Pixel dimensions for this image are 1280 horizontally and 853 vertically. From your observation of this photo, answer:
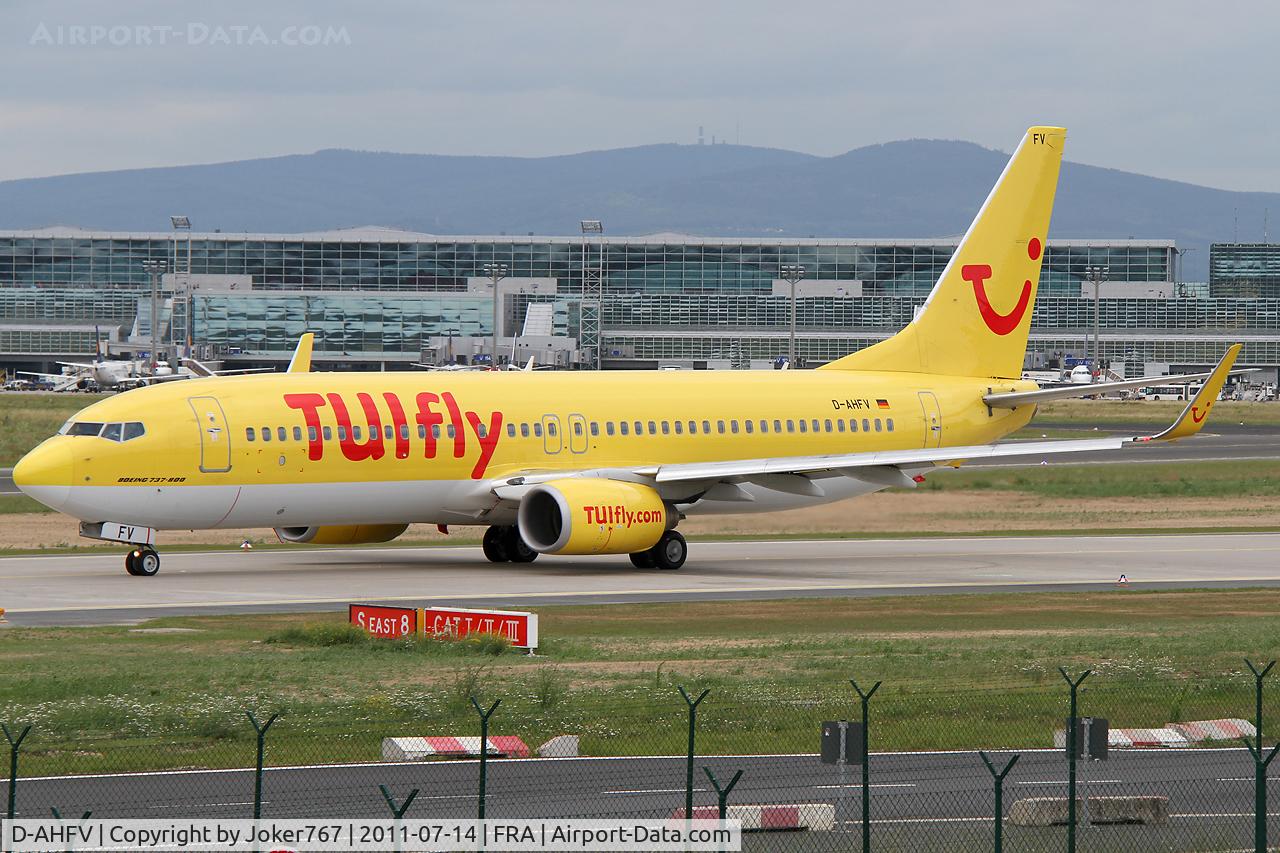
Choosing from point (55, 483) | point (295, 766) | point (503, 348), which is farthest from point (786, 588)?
point (503, 348)

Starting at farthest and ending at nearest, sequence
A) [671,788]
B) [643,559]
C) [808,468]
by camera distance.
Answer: [643,559]
[808,468]
[671,788]

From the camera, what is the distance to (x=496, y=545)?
168ft

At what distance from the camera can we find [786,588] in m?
44.8

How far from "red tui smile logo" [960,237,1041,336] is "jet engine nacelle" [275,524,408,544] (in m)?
19.4

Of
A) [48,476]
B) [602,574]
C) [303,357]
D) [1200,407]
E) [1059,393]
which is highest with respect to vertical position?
[303,357]

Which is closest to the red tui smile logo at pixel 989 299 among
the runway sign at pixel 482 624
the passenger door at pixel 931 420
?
the passenger door at pixel 931 420

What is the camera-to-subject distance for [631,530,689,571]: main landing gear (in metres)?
49.3

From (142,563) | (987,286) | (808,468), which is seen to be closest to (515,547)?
(808,468)

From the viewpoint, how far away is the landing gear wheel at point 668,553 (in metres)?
49.3

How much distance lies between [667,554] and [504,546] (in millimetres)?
4726

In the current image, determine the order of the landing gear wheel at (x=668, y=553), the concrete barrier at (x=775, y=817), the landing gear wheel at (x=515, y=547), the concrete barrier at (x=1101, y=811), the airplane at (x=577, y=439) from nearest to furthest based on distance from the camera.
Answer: the concrete barrier at (x=775, y=817) → the concrete barrier at (x=1101, y=811) → the airplane at (x=577, y=439) → the landing gear wheel at (x=668, y=553) → the landing gear wheel at (x=515, y=547)

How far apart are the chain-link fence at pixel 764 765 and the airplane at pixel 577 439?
19.2 m

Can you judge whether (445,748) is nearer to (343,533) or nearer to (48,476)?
(48,476)

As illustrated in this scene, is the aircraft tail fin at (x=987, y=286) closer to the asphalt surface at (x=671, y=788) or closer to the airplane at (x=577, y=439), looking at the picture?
the airplane at (x=577, y=439)
